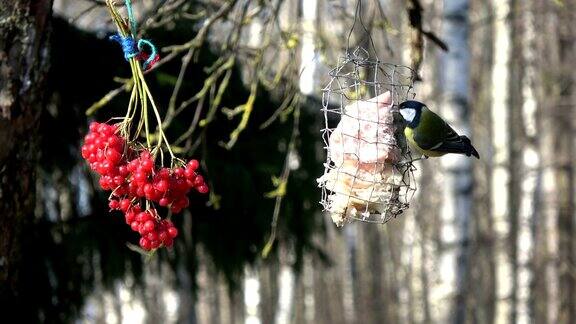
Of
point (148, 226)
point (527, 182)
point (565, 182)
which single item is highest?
point (565, 182)

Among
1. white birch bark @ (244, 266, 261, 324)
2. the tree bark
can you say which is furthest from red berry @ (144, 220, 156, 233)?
white birch bark @ (244, 266, 261, 324)

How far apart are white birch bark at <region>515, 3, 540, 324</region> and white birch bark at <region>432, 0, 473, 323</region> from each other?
4.11 ft

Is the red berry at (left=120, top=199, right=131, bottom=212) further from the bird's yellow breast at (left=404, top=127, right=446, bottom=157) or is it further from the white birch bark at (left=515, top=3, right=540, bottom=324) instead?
the white birch bark at (left=515, top=3, right=540, bottom=324)

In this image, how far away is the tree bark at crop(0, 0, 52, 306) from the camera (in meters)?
2.26

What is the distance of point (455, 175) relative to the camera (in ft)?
18.6

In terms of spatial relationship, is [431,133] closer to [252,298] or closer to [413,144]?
[413,144]

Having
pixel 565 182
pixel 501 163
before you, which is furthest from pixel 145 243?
pixel 565 182

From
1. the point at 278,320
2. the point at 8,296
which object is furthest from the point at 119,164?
the point at 278,320

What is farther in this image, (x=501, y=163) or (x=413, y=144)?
(x=501, y=163)

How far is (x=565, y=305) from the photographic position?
9477 mm

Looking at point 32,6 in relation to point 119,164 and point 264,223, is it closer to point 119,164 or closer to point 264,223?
point 119,164

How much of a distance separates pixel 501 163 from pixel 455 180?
4.82 feet

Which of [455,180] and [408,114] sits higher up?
[455,180]

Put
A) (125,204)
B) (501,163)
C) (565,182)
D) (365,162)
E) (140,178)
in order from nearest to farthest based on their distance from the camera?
(140,178)
(125,204)
(365,162)
(501,163)
(565,182)
